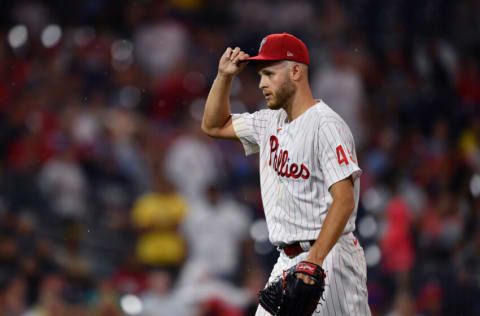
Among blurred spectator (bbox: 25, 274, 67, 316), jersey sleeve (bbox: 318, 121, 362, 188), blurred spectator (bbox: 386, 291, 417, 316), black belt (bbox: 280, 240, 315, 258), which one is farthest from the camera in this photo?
blurred spectator (bbox: 25, 274, 67, 316)

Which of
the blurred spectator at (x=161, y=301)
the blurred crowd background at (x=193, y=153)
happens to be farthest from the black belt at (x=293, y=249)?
the blurred spectator at (x=161, y=301)

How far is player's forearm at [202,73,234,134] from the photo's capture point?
3895mm

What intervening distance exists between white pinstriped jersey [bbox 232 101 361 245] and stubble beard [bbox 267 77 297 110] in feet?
0.34

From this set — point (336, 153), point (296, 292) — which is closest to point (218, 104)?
point (336, 153)

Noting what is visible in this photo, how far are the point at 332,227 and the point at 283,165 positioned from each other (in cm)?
47

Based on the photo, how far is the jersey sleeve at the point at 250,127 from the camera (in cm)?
391

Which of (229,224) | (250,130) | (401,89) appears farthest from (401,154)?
(250,130)

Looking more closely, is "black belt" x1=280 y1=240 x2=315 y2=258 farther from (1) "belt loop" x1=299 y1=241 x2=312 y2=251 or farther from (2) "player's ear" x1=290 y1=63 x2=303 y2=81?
(2) "player's ear" x1=290 y1=63 x2=303 y2=81

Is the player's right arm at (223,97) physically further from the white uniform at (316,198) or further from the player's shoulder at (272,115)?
the white uniform at (316,198)

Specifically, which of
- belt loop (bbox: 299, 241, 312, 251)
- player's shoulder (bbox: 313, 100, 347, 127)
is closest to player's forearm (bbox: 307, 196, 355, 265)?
belt loop (bbox: 299, 241, 312, 251)

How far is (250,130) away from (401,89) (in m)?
6.47

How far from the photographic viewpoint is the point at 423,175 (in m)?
8.74

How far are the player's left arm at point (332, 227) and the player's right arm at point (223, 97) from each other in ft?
2.77

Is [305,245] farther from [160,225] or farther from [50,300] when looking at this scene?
[160,225]
